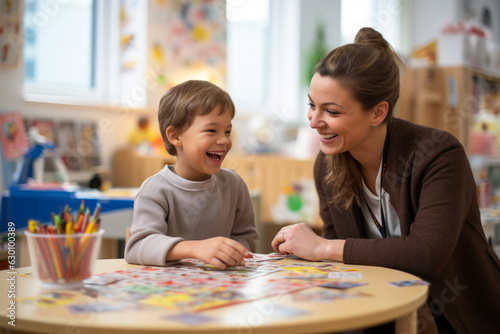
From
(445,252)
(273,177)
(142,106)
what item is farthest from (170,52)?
(445,252)

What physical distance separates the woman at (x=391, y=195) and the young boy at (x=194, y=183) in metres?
0.17

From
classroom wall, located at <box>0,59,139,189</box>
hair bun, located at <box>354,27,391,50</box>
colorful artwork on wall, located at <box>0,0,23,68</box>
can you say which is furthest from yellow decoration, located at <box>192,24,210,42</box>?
hair bun, located at <box>354,27,391,50</box>

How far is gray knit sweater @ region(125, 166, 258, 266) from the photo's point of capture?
4.08 feet

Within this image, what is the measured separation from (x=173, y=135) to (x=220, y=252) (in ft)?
1.38

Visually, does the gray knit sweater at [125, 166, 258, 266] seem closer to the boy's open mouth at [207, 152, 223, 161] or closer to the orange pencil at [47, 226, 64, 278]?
the boy's open mouth at [207, 152, 223, 161]

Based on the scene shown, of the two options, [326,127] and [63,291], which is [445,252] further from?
[63,291]

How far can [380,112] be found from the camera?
148 cm

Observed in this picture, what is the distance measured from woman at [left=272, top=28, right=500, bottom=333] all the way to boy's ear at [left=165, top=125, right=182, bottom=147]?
0.34 metres

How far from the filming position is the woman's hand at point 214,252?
116 centimetres

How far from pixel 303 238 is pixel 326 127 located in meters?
0.30

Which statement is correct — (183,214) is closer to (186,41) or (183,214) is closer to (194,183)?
(194,183)

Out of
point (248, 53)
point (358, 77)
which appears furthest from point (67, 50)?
point (358, 77)

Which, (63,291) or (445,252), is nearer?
(63,291)

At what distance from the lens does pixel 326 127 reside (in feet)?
4.73
